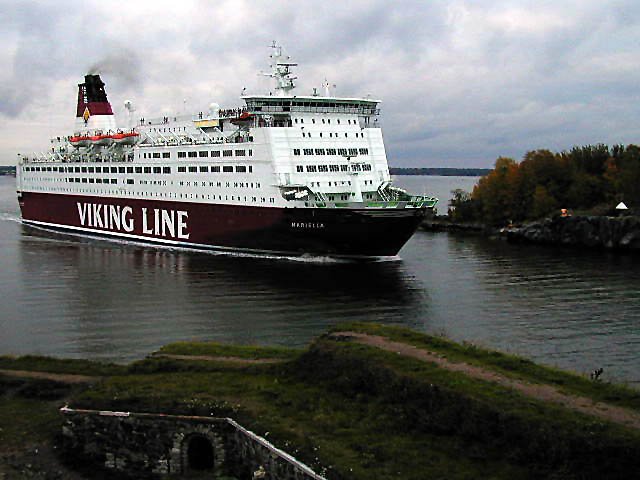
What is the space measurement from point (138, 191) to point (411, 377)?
37.9 meters

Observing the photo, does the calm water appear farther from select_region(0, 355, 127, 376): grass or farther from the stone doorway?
the stone doorway

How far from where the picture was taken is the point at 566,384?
44.0ft

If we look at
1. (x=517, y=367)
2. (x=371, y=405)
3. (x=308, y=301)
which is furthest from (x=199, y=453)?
(x=308, y=301)

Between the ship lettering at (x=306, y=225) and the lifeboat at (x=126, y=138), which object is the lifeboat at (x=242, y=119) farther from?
the lifeboat at (x=126, y=138)

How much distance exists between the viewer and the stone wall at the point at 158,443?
526 inches

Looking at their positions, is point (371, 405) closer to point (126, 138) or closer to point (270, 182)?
point (270, 182)

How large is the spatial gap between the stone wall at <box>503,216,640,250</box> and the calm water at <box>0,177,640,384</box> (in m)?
3.85

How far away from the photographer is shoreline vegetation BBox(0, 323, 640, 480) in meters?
11.2

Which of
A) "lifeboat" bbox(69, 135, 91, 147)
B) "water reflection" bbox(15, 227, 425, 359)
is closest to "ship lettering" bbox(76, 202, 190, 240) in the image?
"water reflection" bbox(15, 227, 425, 359)

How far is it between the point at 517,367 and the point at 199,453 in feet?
21.8

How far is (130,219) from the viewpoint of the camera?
49.3 m

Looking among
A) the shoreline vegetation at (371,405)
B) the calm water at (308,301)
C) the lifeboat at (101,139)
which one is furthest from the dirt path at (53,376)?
the lifeboat at (101,139)

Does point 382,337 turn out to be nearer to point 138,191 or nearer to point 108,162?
point 138,191

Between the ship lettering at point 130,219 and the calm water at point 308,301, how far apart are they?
184cm
